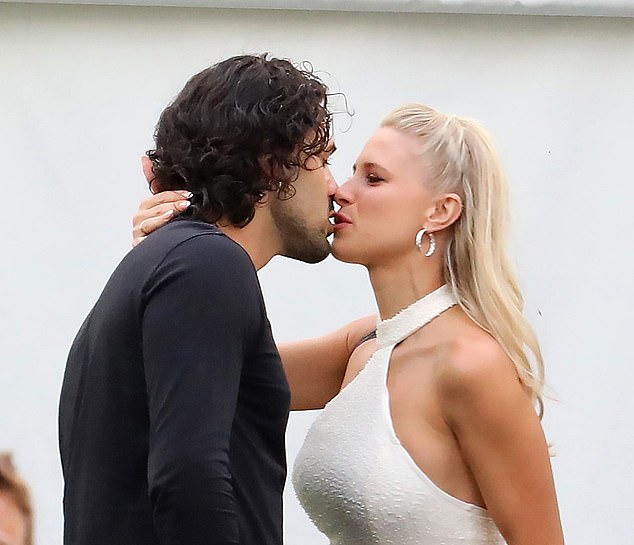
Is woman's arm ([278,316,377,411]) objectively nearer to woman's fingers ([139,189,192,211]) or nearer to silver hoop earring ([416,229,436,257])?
silver hoop earring ([416,229,436,257])

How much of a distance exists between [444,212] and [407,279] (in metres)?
0.12

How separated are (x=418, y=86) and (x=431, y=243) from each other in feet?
2.08

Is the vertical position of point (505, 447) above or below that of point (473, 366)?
below

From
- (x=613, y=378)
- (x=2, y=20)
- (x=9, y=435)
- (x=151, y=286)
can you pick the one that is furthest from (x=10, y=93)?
(x=613, y=378)

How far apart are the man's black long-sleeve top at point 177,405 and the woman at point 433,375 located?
0.34 m

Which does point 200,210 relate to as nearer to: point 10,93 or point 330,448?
point 330,448

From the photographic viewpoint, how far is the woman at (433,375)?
1.51m

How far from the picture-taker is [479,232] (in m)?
1.61

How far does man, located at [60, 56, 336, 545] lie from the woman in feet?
0.71

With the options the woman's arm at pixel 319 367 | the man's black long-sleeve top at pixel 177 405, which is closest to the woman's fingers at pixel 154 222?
the man's black long-sleeve top at pixel 177 405

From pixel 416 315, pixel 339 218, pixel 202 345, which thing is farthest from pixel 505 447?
pixel 202 345

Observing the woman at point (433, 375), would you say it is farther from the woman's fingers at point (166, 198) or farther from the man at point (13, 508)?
the man at point (13, 508)

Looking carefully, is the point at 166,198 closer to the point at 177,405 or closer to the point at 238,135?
the point at 238,135

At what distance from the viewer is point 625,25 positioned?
217 centimetres
